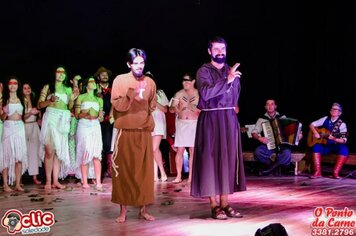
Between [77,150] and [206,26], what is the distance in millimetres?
4401

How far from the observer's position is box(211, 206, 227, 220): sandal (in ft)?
16.6

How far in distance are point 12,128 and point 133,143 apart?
2.81m

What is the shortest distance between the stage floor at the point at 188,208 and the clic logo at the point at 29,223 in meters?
0.07

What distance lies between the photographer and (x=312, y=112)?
1023 cm

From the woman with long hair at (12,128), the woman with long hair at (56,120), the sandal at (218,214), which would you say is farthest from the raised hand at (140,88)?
the woman with long hair at (12,128)

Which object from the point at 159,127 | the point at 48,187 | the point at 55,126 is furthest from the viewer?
the point at 159,127

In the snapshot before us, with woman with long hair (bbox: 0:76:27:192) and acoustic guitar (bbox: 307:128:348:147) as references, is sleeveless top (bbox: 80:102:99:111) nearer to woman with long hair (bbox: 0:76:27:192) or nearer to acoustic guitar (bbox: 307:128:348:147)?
woman with long hair (bbox: 0:76:27:192)

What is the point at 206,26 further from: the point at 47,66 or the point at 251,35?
the point at 47,66

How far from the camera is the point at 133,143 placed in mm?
4980

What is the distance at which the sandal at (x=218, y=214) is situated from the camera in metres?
5.07

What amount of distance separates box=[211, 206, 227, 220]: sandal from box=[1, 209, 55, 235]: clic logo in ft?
4.86

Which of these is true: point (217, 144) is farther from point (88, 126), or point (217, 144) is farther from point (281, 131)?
point (281, 131)

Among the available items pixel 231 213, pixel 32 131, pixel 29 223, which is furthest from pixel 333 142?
pixel 29 223

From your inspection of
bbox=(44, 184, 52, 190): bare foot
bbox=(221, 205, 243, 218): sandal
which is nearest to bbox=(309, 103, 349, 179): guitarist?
bbox=(221, 205, 243, 218): sandal
